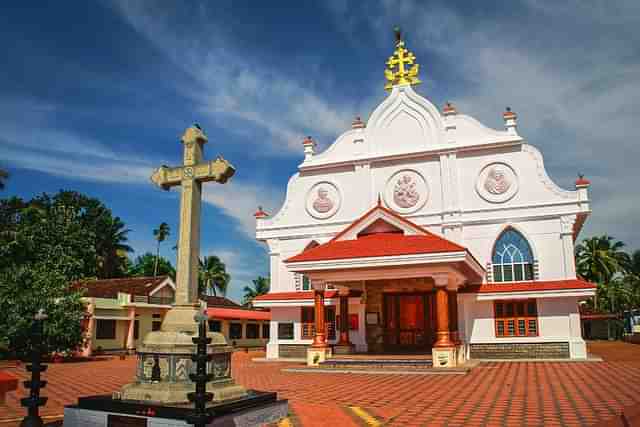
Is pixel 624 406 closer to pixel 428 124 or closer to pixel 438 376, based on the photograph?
pixel 438 376

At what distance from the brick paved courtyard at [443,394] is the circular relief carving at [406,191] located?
24.5 feet

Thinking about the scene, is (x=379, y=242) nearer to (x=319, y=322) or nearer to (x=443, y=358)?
(x=319, y=322)

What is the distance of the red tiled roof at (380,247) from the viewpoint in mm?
16094

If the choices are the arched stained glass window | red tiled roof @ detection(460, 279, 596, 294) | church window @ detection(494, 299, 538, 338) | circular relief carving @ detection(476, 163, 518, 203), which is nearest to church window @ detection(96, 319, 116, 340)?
red tiled roof @ detection(460, 279, 596, 294)

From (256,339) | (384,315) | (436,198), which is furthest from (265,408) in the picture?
(256,339)

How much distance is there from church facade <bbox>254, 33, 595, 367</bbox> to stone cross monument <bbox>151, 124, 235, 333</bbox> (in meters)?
9.07

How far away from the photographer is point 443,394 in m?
10.7

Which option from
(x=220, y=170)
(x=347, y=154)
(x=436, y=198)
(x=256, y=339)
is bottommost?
(x=256, y=339)

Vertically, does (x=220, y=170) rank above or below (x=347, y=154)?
below

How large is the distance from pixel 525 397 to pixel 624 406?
1751mm

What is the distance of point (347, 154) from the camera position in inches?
915

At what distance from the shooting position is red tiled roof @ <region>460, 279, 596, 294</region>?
1836cm

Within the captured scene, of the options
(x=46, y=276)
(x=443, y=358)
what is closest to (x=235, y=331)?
(x=46, y=276)

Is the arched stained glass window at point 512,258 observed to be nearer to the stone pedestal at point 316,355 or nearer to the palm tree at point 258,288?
the stone pedestal at point 316,355
